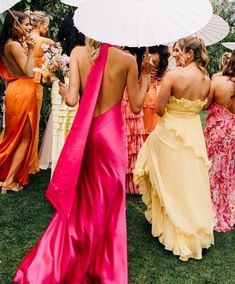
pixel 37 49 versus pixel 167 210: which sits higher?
pixel 37 49

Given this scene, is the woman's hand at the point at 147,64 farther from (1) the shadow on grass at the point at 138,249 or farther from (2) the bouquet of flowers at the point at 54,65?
(1) the shadow on grass at the point at 138,249

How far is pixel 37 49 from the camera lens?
616cm

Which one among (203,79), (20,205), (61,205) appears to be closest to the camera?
(61,205)

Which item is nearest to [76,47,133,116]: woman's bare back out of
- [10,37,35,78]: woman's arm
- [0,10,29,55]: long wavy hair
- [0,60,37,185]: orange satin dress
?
[10,37,35,78]: woman's arm

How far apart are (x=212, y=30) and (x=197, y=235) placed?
2.15m

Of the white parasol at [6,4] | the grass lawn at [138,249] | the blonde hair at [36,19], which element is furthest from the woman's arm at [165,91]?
the blonde hair at [36,19]

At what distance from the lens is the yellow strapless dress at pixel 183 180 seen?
4320 mm

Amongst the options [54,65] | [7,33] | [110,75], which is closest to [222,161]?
[54,65]

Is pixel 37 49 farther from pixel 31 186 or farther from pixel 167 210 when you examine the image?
pixel 167 210

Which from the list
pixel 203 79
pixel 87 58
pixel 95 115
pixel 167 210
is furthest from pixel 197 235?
pixel 87 58

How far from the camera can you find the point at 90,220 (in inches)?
133

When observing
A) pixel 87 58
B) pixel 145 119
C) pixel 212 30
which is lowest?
pixel 145 119

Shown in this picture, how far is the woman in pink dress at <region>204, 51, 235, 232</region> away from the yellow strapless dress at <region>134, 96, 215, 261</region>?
707 millimetres

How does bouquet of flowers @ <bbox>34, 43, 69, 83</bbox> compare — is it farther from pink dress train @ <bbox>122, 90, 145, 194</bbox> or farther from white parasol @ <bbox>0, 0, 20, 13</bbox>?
pink dress train @ <bbox>122, 90, 145, 194</bbox>
